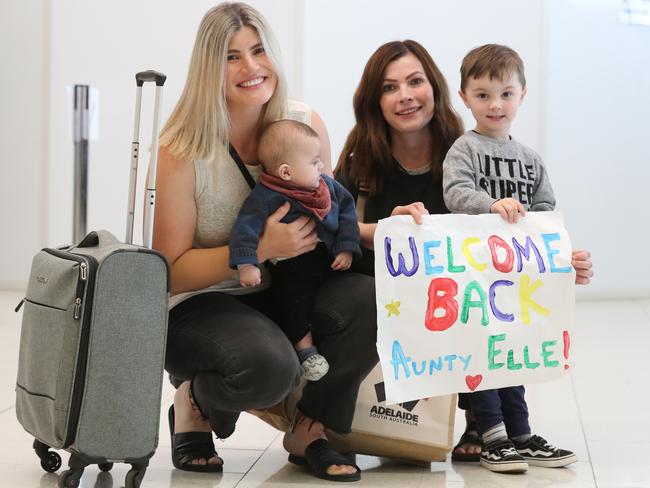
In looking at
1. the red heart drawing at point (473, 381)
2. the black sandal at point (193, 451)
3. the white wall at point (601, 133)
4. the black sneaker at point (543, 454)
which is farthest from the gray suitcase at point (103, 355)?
the white wall at point (601, 133)

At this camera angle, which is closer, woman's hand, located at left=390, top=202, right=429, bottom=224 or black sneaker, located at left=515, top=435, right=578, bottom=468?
woman's hand, located at left=390, top=202, right=429, bottom=224

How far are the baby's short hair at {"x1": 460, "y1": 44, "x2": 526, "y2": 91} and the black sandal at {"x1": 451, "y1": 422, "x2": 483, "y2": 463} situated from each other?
2.85 ft

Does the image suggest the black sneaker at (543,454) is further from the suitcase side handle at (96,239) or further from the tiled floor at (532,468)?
the suitcase side handle at (96,239)

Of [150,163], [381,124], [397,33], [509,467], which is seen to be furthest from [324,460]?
[397,33]

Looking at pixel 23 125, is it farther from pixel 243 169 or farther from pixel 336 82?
Answer: pixel 243 169

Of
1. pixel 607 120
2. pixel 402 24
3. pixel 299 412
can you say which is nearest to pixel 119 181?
pixel 402 24

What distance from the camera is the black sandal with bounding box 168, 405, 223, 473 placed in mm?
2543

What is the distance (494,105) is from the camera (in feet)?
8.68

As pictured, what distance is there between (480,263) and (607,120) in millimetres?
4359

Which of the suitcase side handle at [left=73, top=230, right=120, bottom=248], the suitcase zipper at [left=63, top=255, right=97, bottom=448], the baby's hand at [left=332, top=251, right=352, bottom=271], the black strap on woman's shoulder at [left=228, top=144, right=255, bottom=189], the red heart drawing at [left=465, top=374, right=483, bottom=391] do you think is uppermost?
the black strap on woman's shoulder at [left=228, top=144, right=255, bottom=189]

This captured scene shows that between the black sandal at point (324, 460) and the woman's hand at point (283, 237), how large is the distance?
1.47 feet

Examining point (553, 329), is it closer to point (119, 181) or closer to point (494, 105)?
point (494, 105)

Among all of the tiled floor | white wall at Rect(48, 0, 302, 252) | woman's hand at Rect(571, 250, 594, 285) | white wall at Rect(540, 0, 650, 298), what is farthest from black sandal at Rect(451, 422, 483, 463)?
white wall at Rect(540, 0, 650, 298)

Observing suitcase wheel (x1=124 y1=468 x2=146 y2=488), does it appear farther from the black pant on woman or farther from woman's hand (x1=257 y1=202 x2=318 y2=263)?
woman's hand (x1=257 y1=202 x2=318 y2=263)
